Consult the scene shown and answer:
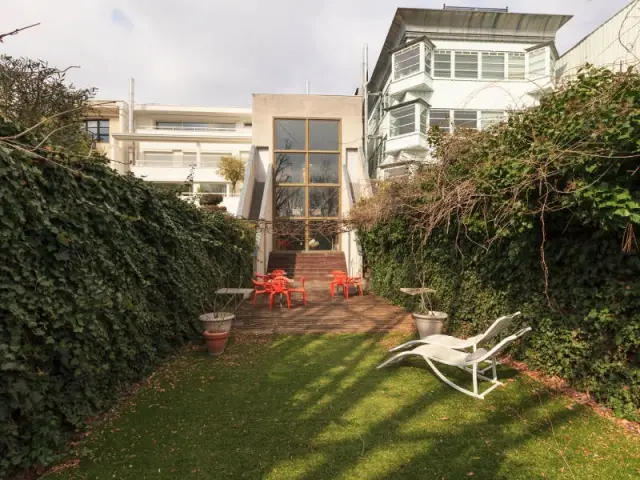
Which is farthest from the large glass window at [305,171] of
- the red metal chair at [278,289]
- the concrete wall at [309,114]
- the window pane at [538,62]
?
the window pane at [538,62]

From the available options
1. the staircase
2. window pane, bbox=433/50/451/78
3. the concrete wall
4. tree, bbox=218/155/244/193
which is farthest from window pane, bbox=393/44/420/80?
the staircase

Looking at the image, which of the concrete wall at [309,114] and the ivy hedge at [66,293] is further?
the concrete wall at [309,114]

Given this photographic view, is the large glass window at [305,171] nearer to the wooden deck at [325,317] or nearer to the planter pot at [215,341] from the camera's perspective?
the wooden deck at [325,317]

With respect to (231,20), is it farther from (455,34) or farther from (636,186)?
(455,34)

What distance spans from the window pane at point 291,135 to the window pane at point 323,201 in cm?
237

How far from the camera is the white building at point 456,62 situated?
737 inches

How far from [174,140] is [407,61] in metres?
18.8

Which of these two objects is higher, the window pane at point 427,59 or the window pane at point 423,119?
the window pane at point 427,59

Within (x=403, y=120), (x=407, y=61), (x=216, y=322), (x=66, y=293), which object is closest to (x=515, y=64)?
(x=407, y=61)

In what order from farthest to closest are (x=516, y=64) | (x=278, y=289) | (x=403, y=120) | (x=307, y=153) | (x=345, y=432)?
(x=516, y=64), (x=403, y=120), (x=307, y=153), (x=278, y=289), (x=345, y=432)

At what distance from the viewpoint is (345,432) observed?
9.62ft

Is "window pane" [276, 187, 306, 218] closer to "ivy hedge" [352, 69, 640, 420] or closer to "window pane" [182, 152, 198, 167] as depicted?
"ivy hedge" [352, 69, 640, 420]

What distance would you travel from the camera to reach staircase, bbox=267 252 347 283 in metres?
13.3

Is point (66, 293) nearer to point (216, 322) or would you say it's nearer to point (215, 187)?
point (216, 322)
